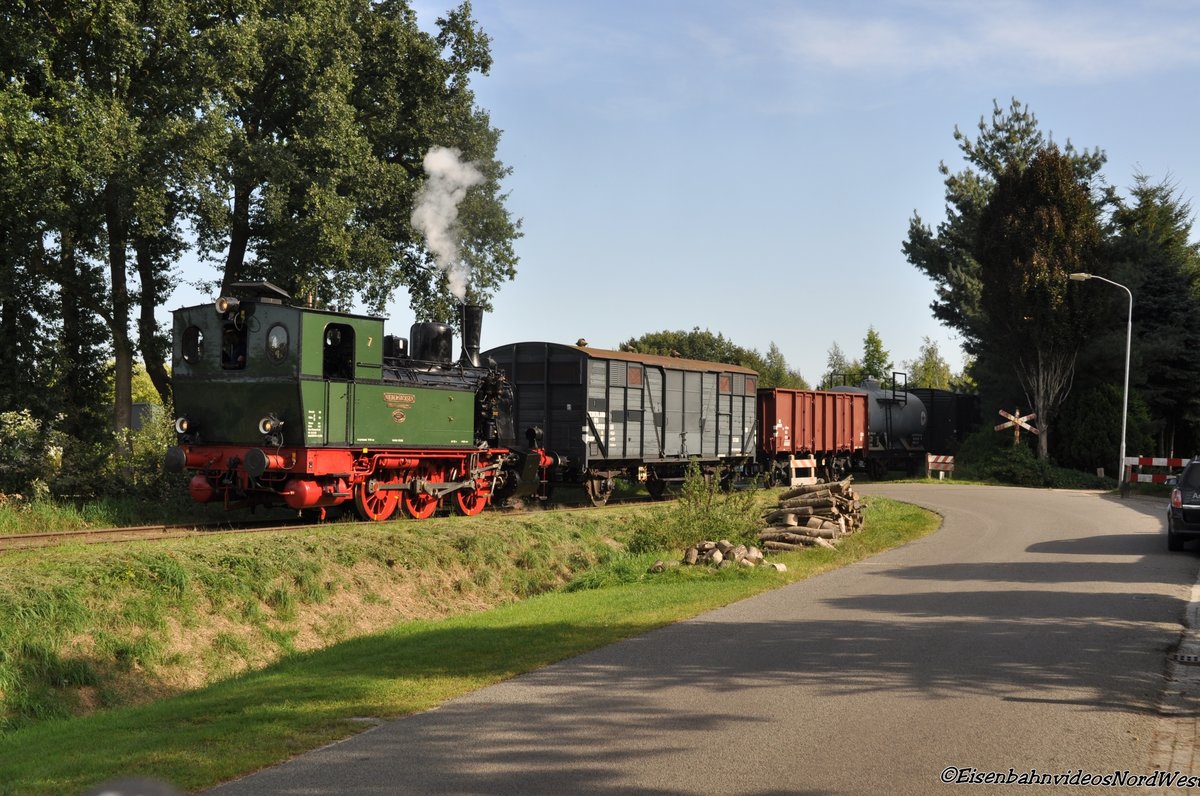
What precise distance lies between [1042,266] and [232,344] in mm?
29711

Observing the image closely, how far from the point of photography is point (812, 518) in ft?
63.4

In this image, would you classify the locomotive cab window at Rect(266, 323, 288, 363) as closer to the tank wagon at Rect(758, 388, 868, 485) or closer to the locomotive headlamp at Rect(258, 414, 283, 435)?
the locomotive headlamp at Rect(258, 414, 283, 435)

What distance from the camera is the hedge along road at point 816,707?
6.29 meters

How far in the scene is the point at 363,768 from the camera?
250 inches

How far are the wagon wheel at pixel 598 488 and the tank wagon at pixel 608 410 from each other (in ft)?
0.08

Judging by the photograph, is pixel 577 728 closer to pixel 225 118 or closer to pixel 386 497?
pixel 386 497

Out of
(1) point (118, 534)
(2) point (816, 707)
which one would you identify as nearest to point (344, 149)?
(1) point (118, 534)

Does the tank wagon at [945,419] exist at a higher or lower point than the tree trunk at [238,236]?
lower

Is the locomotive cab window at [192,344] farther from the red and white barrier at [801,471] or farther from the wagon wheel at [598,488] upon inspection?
the red and white barrier at [801,471]

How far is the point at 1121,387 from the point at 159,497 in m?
32.9

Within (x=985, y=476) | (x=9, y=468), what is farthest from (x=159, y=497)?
(x=985, y=476)

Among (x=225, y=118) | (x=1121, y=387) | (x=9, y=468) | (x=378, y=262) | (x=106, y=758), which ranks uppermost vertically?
(x=225, y=118)

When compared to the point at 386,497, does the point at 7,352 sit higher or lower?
higher

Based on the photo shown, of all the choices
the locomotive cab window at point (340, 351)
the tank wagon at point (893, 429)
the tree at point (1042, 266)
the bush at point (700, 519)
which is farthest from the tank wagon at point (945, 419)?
the locomotive cab window at point (340, 351)
